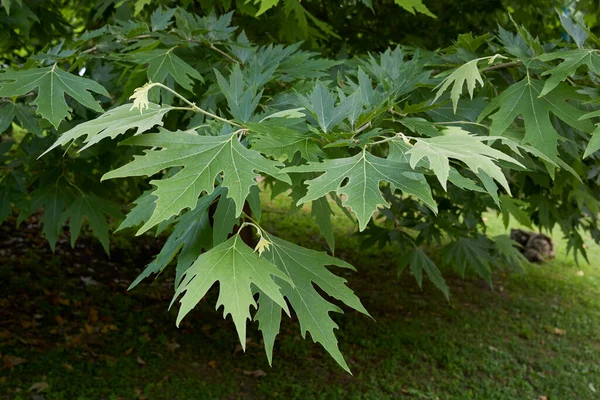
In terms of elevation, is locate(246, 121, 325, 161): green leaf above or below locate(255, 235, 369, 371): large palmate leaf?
above

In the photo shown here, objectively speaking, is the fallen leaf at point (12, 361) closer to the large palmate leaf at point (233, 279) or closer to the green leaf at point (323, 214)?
the green leaf at point (323, 214)

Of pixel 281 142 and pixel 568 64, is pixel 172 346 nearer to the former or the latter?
pixel 281 142

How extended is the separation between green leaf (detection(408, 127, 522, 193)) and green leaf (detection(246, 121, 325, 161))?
0.94 ft

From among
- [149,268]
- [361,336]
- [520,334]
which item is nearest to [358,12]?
[361,336]

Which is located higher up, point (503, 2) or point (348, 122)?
point (503, 2)

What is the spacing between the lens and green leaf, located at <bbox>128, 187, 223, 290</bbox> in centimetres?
149

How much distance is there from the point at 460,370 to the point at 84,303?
3.55 m

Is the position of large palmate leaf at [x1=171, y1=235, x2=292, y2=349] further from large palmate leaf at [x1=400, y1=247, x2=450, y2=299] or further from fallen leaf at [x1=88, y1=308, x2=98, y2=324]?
fallen leaf at [x1=88, y1=308, x2=98, y2=324]

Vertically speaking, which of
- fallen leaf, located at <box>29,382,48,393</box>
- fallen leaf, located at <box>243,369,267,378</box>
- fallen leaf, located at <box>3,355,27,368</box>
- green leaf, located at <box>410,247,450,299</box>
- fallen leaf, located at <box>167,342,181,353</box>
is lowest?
fallen leaf, located at <box>3,355,27,368</box>

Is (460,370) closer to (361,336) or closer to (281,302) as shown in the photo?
(361,336)

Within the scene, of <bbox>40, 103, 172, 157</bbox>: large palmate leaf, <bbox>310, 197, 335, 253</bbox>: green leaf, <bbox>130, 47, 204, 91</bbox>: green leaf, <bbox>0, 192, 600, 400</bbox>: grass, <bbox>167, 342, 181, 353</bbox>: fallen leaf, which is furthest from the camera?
<bbox>167, 342, 181, 353</bbox>: fallen leaf

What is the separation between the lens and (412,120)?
1.61 metres

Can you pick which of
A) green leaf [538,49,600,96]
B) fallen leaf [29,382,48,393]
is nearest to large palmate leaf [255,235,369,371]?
green leaf [538,49,600,96]

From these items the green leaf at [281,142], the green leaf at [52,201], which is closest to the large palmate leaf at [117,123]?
the green leaf at [281,142]
